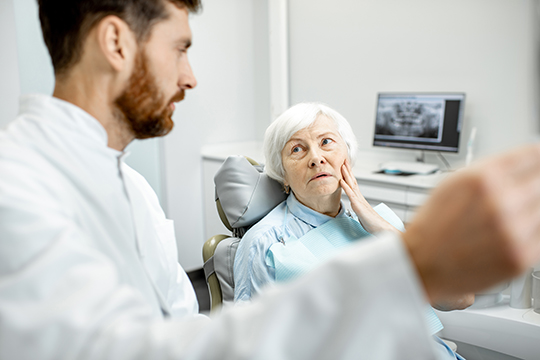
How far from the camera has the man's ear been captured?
27.6 inches

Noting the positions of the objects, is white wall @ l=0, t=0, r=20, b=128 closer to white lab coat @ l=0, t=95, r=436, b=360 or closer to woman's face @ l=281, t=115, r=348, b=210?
woman's face @ l=281, t=115, r=348, b=210

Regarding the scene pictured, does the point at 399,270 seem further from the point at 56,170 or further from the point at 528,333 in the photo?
the point at 528,333

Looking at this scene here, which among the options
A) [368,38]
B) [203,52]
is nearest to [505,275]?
[368,38]

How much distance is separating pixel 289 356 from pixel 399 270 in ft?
0.43

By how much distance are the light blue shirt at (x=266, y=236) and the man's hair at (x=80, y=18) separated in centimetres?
88

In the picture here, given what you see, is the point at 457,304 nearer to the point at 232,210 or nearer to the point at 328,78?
the point at 232,210

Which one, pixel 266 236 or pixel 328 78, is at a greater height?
pixel 328 78

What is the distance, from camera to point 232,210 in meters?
1.65

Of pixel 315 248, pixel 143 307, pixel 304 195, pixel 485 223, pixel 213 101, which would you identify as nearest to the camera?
pixel 485 223

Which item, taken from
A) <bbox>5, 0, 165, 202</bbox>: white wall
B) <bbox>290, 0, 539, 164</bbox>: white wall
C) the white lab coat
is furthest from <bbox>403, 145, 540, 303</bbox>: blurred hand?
<bbox>5, 0, 165, 202</bbox>: white wall

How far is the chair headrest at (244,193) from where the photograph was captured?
64.7 inches

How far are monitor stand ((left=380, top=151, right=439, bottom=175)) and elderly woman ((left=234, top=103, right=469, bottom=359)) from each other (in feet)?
3.57

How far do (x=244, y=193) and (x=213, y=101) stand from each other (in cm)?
219

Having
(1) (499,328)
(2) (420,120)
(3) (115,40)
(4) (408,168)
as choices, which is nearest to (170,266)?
(3) (115,40)
